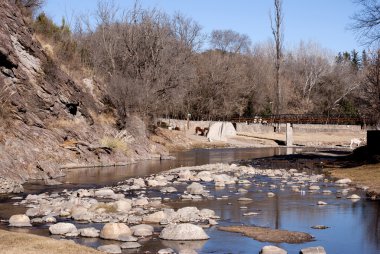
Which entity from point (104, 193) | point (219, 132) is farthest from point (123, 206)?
point (219, 132)

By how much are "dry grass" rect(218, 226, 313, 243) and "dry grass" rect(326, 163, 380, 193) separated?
9.45m

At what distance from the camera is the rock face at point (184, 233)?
46.1 feet

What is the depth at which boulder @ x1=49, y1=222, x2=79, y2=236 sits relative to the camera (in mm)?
14570

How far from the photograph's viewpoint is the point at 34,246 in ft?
38.0

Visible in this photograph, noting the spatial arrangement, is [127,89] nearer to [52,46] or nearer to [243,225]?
[52,46]

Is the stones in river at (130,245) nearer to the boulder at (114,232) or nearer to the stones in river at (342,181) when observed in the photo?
the boulder at (114,232)

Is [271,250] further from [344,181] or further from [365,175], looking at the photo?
[365,175]

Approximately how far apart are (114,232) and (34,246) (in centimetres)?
287

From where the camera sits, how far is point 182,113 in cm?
7838

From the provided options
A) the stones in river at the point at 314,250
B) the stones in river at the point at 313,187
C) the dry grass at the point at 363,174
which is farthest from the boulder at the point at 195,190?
the stones in river at the point at 314,250

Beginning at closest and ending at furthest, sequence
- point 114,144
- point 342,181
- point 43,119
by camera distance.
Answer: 1. point 342,181
2. point 43,119
3. point 114,144

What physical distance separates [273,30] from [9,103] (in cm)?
5825

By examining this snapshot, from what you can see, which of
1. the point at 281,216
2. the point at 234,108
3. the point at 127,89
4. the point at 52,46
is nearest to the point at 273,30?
the point at 234,108

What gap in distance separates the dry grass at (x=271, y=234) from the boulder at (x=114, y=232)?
8.83 ft
